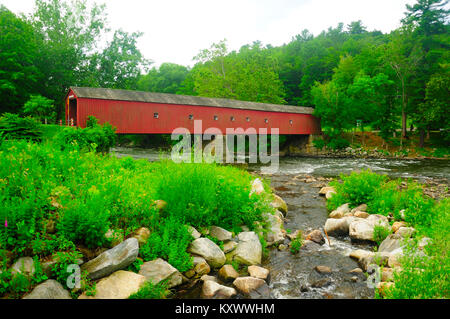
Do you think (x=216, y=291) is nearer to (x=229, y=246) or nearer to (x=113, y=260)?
(x=229, y=246)

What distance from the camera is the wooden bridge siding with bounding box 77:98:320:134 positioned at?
15602 mm

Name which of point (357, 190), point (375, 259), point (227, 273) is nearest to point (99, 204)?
point (227, 273)

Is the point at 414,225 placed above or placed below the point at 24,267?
below

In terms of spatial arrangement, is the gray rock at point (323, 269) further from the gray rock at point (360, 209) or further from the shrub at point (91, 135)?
the shrub at point (91, 135)

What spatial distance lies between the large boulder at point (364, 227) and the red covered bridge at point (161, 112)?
13845 millimetres

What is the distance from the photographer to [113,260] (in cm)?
329

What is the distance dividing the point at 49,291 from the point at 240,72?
32.6 m

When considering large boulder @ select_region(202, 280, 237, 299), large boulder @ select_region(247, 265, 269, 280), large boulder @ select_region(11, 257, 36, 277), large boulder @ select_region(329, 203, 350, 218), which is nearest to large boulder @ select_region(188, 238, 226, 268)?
large boulder @ select_region(247, 265, 269, 280)

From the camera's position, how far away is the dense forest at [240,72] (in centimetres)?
2039

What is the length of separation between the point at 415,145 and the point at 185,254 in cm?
2748

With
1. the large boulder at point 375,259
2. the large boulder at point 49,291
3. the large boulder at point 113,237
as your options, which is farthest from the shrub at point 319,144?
the large boulder at point 49,291

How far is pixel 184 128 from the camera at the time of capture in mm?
18984
